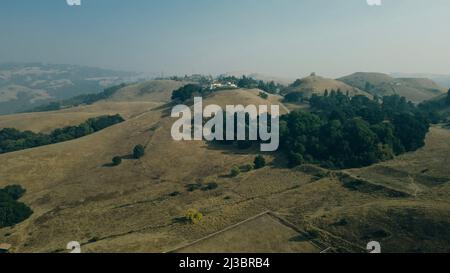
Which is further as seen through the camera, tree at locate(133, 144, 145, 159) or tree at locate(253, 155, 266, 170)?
tree at locate(133, 144, 145, 159)

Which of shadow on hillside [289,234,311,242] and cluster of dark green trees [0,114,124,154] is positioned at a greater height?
cluster of dark green trees [0,114,124,154]

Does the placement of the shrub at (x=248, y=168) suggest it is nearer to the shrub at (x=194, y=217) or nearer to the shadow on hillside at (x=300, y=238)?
the shrub at (x=194, y=217)

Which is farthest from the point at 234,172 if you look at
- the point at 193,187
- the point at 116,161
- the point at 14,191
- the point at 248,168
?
the point at 14,191

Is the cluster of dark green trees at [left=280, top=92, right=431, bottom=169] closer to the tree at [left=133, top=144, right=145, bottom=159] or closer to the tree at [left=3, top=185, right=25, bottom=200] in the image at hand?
the tree at [left=133, top=144, right=145, bottom=159]

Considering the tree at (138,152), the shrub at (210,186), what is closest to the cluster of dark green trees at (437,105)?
the shrub at (210,186)

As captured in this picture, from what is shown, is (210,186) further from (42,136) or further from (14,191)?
(42,136)

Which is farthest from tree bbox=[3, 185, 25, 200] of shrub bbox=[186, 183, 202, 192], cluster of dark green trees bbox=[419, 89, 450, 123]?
cluster of dark green trees bbox=[419, 89, 450, 123]

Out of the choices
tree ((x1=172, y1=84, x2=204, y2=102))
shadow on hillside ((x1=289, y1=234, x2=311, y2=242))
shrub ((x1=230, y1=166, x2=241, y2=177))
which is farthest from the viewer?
tree ((x1=172, y1=84, x2=204, y2=102))

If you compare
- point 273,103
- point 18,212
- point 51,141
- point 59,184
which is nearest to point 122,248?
point 18,212
